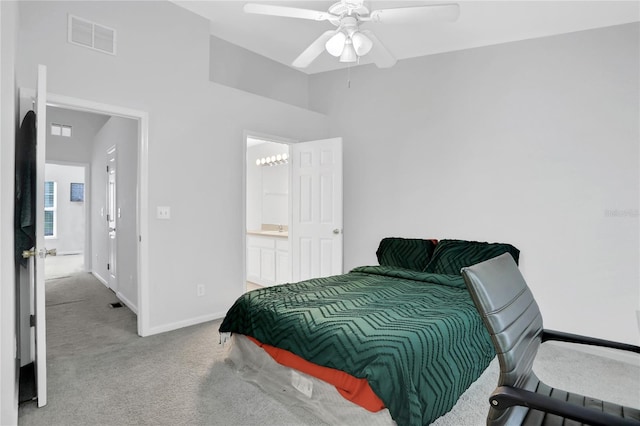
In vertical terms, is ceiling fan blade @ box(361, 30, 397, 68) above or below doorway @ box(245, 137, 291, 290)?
above

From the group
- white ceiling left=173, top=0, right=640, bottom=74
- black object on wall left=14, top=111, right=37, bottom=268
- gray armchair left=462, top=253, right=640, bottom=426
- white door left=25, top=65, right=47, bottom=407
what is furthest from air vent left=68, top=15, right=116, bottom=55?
gray armchair left=462, top=253, right=640, bottom=426

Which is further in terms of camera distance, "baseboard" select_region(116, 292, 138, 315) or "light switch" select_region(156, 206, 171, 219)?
"baseboard" select_region(116, 292, 138, 315)

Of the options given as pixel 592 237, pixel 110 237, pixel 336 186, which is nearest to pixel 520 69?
pixel 592 237

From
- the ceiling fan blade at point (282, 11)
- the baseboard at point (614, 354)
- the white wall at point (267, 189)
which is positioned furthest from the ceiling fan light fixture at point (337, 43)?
the baseboard at point (614, 354)

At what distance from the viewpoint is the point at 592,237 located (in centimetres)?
301

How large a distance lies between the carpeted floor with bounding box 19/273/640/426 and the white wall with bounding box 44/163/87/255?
6375mm

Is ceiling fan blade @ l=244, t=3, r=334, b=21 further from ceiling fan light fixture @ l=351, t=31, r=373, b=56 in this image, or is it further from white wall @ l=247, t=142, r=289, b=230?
white wall @ l=247, t=142, r=289, b=230

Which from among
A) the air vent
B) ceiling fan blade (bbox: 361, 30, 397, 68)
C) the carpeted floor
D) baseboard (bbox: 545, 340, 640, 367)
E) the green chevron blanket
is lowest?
baseboard (bbox: 545, 340, 640, 367)

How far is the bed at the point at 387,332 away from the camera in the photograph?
161 centimetres

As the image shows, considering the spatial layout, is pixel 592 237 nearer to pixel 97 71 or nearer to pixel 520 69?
pixel 520 69

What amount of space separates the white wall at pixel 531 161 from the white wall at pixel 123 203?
2.72 metres

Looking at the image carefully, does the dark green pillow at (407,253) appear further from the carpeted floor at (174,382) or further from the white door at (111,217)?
Answer: the white door at (111,217)

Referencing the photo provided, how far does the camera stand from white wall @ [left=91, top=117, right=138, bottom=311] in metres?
4.05

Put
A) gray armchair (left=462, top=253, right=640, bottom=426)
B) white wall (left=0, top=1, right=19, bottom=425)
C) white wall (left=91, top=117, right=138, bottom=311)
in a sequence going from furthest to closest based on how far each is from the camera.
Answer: white wall (left=91, top=117, right=138, bottom=311)
white wall (left=0, top=1, right=19, bottom=425)
gray armchair (left=462, top=253, right=640, bottom=426)
